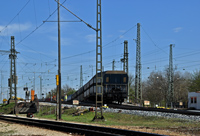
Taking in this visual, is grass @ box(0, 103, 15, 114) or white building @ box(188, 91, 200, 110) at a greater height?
white building @ box(188, 91, 200, 110)

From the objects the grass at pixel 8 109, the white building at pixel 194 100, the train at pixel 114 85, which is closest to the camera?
the train at pixel 114 85

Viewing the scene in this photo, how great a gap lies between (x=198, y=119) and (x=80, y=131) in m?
9.41

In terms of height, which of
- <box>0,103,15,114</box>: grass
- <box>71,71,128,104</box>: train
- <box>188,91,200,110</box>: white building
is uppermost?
<box>71,71,128,104</box>: train

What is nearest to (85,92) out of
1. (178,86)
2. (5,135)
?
(5,135)

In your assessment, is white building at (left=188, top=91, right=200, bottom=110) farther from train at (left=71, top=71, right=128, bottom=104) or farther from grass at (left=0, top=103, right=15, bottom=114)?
grass at (left=0, top=103, right=15, bottom=114)

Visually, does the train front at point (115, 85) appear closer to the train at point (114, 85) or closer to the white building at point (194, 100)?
the train at point (114, 85)

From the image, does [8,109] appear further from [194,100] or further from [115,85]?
[194,100]

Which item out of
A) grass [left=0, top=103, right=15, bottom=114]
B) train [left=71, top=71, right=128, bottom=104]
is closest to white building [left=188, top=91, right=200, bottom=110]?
train [left=71, top=71, right=128, bottom=104]

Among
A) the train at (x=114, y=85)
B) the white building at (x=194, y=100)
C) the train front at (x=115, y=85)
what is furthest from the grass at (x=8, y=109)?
the white building at (x=194, y=100)

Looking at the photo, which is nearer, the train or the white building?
the train

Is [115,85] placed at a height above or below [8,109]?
above

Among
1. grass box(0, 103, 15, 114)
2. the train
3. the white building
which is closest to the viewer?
the train

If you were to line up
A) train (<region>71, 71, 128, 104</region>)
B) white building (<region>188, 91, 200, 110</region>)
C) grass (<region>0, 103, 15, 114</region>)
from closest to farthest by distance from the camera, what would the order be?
train (<region>71, 71, 128, 104</region>) → white building (<region>188, 91, 200, 110</region>) → grass (<region>0, 103, 15, 114</region>)

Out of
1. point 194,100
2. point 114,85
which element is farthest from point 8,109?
point 194,100
